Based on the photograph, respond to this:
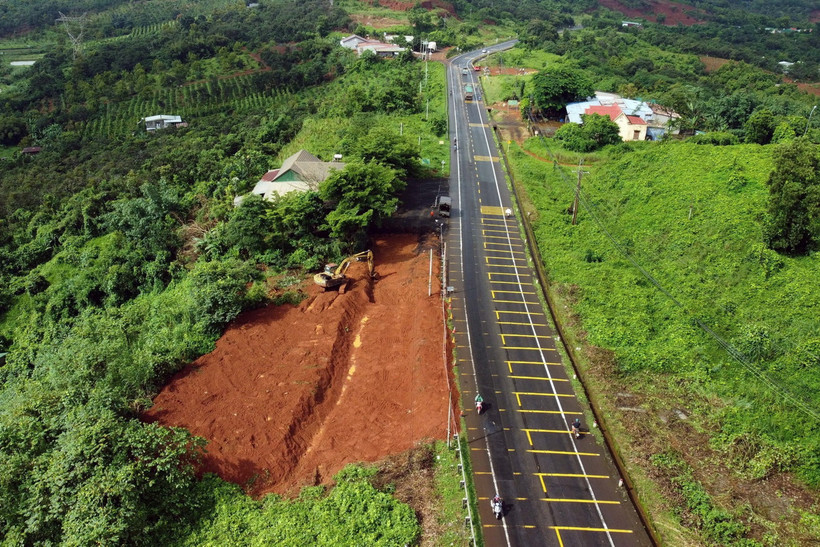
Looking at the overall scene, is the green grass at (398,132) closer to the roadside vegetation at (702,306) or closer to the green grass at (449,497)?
the roadside vegetation at (702,306)

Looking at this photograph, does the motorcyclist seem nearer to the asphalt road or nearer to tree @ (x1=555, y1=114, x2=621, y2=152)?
the asphalt road

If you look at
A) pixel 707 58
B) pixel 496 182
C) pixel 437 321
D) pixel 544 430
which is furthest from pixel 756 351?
pixel 707 58

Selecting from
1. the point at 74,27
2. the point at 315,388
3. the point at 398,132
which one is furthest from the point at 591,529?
the point at 74,27

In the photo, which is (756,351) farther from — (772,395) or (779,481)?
(779,481)

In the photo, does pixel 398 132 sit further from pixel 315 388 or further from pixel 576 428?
pixel 576 428

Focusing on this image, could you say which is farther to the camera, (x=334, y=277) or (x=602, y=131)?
(x=602, y=131)

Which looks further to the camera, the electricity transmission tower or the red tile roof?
the electricity transmission tower

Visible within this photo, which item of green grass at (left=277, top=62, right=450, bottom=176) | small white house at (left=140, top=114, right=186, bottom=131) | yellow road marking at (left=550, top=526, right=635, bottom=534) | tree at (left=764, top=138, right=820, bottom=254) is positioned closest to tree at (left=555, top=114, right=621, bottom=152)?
green grass at (left=277, top=62, right=450, bottom=176)
